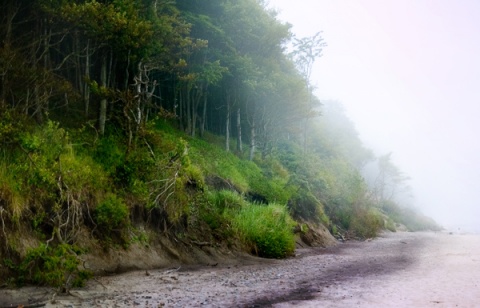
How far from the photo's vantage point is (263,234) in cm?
1836

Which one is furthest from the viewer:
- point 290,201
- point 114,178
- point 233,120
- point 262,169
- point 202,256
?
point 233,120

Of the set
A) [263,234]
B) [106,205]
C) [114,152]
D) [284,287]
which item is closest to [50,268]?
[106,205]

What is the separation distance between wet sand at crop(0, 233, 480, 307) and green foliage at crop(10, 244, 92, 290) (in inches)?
11.6

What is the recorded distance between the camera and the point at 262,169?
32.7m

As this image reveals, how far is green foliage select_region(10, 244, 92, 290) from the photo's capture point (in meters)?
9.67

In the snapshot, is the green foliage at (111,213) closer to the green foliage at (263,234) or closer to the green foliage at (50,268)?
the green foliage at (50,268)

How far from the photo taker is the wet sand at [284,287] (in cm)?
959

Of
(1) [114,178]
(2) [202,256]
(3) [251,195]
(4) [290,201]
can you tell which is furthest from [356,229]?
(1) [114,178]

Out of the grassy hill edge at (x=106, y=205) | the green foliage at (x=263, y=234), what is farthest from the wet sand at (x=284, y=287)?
the green foliage at (x=263, y=234)

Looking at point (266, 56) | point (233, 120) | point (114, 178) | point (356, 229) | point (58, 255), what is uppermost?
point (266, 56)

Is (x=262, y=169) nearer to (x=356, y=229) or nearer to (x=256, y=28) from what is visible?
(x=356, y=229)

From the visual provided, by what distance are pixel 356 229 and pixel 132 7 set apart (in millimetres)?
26396

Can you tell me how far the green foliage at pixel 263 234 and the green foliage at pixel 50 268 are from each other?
28.9 ft

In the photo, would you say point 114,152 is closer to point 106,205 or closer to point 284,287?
point 106,205
